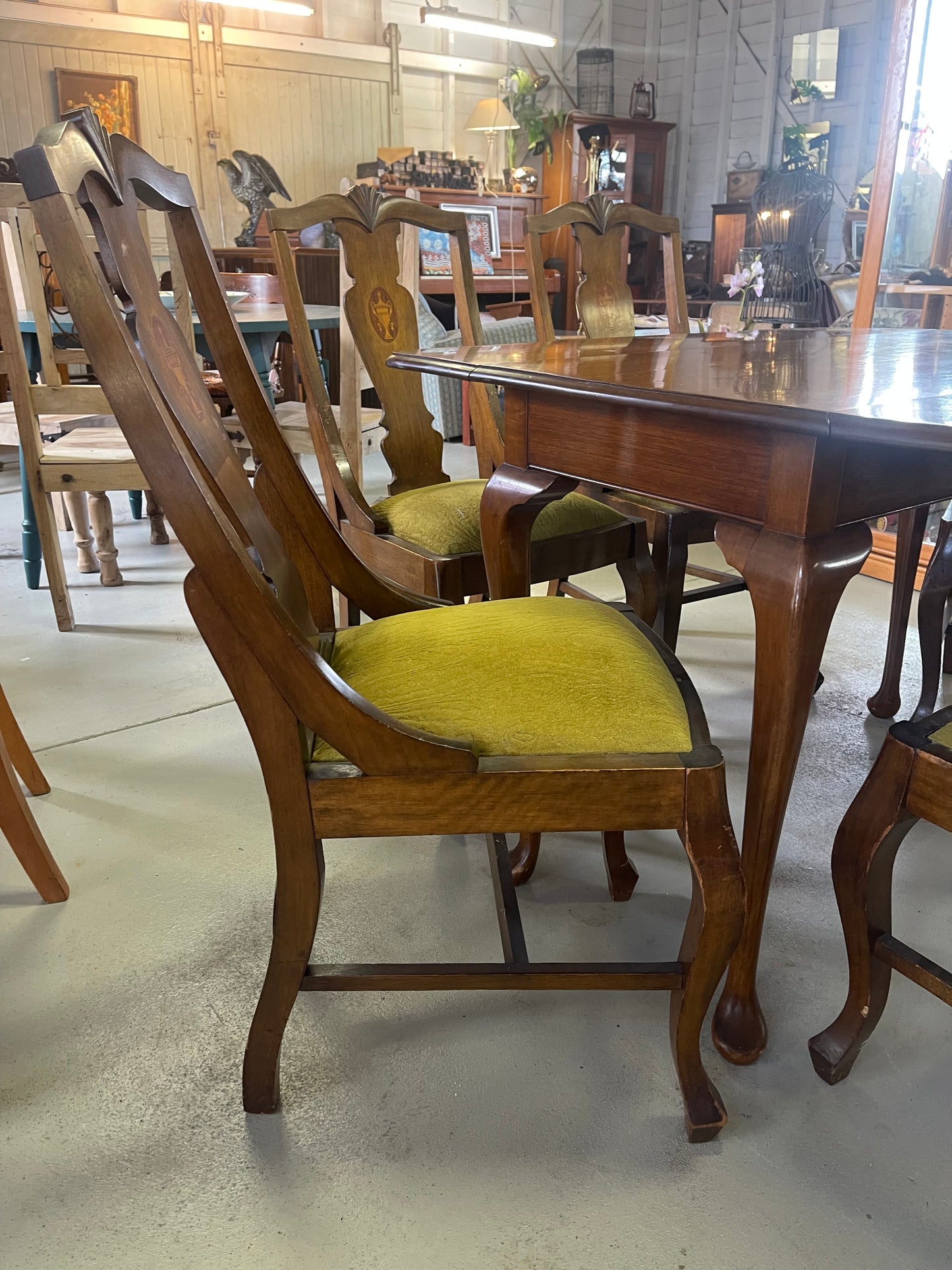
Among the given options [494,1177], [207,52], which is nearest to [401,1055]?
[494,1177]

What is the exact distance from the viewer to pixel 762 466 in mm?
1021

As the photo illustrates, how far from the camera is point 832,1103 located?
3.71 feet

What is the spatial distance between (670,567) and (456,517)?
502mm

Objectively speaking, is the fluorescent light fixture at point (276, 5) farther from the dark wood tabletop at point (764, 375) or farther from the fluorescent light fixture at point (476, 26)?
the dark wood tabletop at point (764, 375)

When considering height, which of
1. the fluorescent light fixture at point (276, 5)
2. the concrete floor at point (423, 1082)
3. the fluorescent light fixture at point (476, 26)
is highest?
the fluorescent light fixture at point (476, 26)

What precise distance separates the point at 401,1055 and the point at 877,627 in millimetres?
2101

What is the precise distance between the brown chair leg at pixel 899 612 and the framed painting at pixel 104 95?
628 cm

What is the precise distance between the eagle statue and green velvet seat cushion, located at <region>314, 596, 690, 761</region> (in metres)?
6.05

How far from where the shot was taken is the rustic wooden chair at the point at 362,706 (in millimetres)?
807

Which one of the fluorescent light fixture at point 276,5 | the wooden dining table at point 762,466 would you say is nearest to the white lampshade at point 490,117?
the fluorescent light fixture at point 276,5

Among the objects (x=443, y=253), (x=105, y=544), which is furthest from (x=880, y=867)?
(x=443, y=253)

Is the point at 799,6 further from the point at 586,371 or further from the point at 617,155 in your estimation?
the point at 586,371

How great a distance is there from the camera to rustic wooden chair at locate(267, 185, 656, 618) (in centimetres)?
180

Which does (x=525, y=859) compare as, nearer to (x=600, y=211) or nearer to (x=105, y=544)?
(x=600, y=211)
